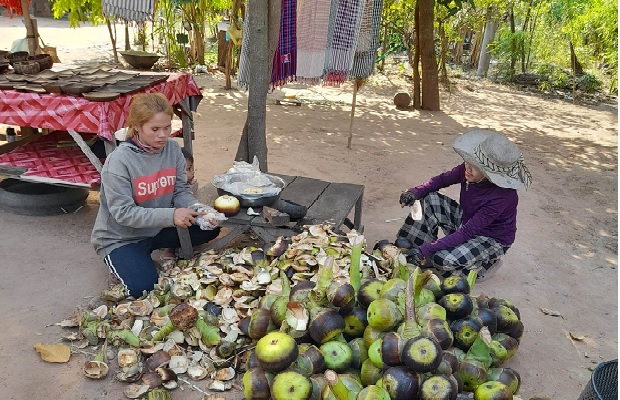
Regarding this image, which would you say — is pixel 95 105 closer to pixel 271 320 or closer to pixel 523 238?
pixel 271 320

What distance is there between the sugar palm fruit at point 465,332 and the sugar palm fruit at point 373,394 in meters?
0.61

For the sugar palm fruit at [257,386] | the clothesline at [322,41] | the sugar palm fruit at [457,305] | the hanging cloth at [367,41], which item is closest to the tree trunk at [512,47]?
the hanging cloth at [367,41]

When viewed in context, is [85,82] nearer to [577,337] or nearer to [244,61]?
[244,61]

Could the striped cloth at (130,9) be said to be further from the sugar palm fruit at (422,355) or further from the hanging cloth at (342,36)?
the sugar palm fruit at (422,355)

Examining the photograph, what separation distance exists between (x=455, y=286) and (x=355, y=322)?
56 cm

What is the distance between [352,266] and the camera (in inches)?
100

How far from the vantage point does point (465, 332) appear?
97.0 inches

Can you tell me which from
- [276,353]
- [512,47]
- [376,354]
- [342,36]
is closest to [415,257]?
[376,354]

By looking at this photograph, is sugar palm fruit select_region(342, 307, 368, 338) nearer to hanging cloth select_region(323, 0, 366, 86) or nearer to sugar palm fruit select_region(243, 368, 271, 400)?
sugar palm fruit select_region(243, 368, 271, 400)

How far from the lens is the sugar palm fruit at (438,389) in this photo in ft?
6.51

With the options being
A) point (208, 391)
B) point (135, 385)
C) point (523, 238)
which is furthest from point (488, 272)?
point (135, 385)

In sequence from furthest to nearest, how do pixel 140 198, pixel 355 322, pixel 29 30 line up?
pixel 29 30, pixel 140 198, pixel 355 322

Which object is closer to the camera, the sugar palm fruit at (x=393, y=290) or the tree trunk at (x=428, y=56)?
the sugar palm fruit at (x=393, y=290)

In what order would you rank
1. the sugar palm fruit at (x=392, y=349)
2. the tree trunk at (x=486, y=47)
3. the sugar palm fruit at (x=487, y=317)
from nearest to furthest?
the sugar palm fruit at (x=392, y=349) → the sugar palm fruit at (x=487, y=317) → the tree trunk at (x=486, y=47)
